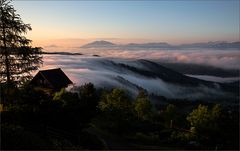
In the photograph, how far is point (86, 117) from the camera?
1577 inches

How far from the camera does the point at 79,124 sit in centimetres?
3709

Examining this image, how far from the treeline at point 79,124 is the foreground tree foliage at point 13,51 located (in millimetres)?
4465

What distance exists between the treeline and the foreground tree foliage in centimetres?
→ 446

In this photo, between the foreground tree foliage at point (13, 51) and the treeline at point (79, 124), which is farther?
the foreground tree foliage at point (13, 51)

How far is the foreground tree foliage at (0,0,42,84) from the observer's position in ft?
120

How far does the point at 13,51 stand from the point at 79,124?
10717 mm

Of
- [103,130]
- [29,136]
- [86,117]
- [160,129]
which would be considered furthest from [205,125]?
[29,136]

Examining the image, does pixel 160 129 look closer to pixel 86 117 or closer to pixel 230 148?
pixel 230 148

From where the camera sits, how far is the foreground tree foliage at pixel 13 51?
36619 millimetres

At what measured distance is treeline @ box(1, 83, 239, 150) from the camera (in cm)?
2742

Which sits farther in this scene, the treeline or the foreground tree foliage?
the foreground tree foliage

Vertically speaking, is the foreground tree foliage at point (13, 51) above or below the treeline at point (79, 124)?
above

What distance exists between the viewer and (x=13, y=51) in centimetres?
3809

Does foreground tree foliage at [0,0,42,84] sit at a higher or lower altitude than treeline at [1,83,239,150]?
higher
